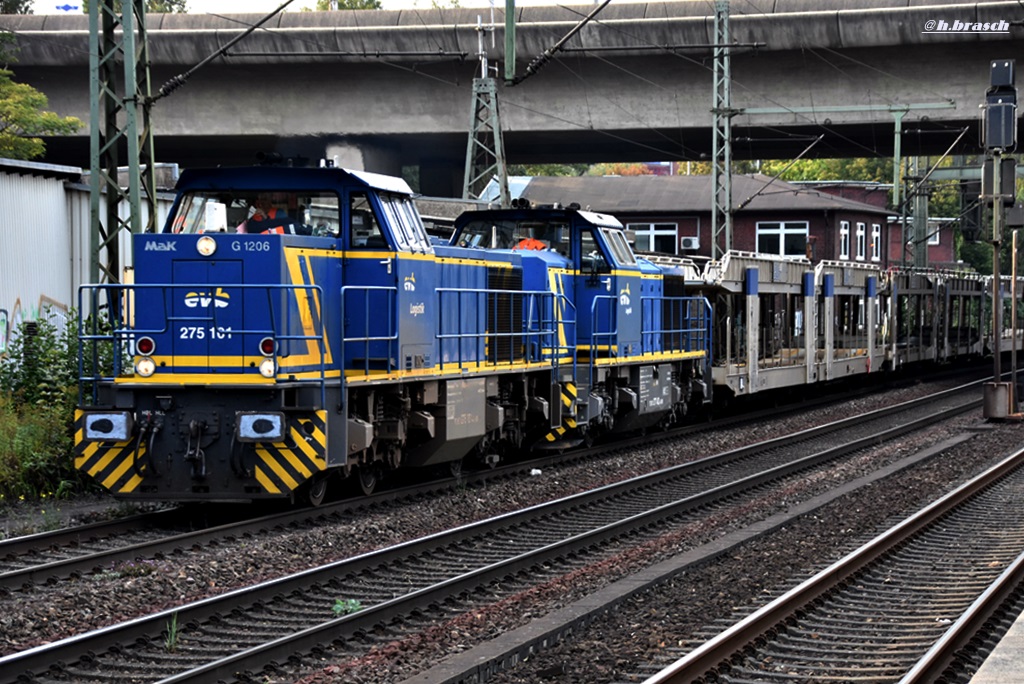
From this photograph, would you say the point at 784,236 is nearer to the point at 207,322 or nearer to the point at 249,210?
the point at 249,210

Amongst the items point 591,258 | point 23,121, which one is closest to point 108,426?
point 591,258

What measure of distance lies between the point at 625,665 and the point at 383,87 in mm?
26459

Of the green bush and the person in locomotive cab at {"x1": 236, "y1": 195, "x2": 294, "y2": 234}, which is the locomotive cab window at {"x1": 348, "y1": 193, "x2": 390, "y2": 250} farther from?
the green bush

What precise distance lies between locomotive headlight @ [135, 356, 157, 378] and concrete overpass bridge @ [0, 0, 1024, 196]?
1891 cm

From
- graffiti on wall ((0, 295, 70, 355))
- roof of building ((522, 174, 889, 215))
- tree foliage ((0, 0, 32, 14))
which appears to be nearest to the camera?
graffiti on wall ((0, 295, 70, 355))

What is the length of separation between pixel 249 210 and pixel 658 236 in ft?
155

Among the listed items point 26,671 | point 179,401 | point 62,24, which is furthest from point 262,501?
point 62,24

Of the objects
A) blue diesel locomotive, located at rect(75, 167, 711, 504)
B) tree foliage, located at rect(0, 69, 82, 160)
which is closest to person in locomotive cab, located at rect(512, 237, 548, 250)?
blue diesel locomotive, located at rect(75, 167, 711, 504)

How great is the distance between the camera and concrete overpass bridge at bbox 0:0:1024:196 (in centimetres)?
3053

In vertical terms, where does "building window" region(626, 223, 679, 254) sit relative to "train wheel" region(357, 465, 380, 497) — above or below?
above

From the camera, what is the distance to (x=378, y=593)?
9.41 m

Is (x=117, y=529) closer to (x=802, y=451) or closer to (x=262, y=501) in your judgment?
(x=262, y=501)

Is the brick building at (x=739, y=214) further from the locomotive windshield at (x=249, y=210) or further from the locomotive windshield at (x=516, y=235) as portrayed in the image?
the locomotive windshield at (x=249, y=210)

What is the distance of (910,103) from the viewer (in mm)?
31172
